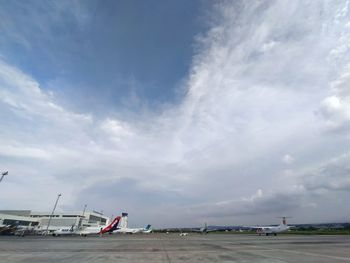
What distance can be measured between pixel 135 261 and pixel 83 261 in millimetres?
3514

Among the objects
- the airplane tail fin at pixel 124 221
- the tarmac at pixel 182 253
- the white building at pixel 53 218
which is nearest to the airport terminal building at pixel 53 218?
the white building at pixel 53 218

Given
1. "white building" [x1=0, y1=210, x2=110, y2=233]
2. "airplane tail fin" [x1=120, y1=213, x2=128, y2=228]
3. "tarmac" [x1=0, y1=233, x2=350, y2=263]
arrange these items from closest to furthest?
"tarmac" [x1=0, y1=233, x2=350, y2=263], "white building" [x1=0, y1=210, x2=110, y2=233], "airplane tail fin" [x1=120, y1=213, x2=128, y2=228]

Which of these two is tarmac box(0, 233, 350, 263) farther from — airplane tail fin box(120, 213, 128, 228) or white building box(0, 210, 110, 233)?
airplane tail fin box(120, 213, 128, 228)

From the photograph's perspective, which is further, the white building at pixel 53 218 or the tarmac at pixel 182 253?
the white building at pixel 53 218

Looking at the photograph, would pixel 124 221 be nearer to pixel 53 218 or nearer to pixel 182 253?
pixel 53 218

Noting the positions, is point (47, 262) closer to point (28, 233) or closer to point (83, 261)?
point (83, 261)

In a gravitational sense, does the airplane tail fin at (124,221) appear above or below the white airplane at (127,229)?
above

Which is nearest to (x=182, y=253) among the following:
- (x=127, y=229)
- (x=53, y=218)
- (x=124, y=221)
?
(x=127, y=229)

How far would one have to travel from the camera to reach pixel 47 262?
59.5 ft

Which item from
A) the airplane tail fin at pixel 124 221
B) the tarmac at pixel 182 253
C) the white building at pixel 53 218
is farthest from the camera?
the airplane tail fin at pixel 124 221

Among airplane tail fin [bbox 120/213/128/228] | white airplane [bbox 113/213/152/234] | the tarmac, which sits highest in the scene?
airplane tail fin [bbox 120/213/128/228]

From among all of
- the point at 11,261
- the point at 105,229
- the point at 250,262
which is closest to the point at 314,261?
the point at 250,262

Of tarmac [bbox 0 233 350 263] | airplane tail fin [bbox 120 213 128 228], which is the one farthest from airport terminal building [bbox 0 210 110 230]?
tarmac [bbox 0 233 350 263]

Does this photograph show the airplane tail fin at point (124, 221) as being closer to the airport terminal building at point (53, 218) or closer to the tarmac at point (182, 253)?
the airport terminal building at point (53, 218)
